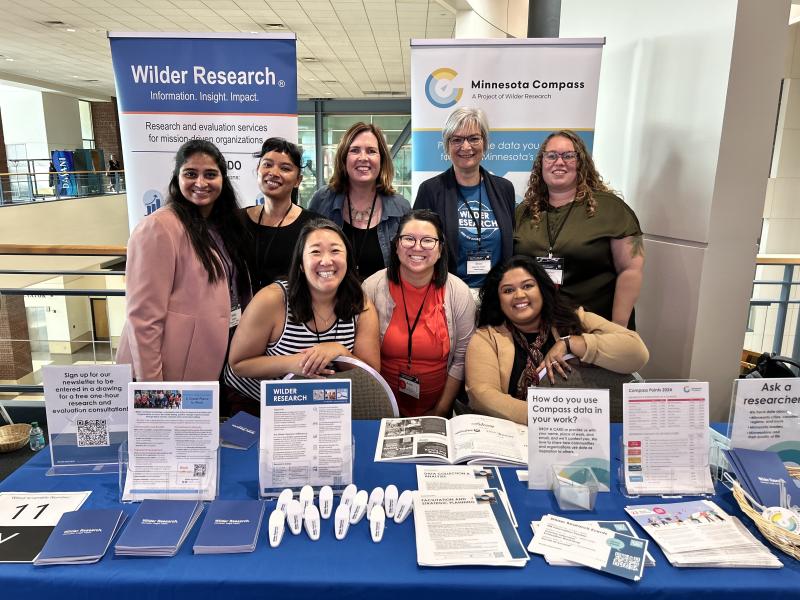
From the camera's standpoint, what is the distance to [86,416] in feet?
4.83

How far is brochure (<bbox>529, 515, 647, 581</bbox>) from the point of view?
113cm

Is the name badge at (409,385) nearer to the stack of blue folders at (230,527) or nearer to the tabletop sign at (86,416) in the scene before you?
the stack of blue folders at (230,527)

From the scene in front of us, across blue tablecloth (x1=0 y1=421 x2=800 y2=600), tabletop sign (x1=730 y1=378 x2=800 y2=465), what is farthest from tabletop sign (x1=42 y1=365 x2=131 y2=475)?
tabletop sign (x1=730 y1=378 x2=800 y2=465)

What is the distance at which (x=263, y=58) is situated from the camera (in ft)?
9.55

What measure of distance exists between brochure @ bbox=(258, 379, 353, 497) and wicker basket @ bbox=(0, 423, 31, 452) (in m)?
2.43

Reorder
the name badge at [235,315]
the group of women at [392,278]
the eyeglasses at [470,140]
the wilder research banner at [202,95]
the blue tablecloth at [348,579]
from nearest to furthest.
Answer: the blue tablecloth at [348,579]
the group of women at [392,278]
the name badge at [235,315]
the eyeglasses at [470,140]
the wilder research banner at [202,95]

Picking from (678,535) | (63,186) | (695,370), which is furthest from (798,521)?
(63,186)

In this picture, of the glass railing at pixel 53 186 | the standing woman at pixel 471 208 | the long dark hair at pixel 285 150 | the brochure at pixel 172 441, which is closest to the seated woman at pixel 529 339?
the standing woman at pixel 471 208

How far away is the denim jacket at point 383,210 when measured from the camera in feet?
8.37

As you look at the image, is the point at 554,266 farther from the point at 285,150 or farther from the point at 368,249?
the point at 285,150

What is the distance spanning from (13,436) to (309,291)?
7.37 ft

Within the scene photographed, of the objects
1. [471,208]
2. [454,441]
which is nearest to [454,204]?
[471,208]

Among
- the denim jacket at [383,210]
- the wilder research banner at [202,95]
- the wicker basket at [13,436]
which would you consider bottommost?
the wicker basket at [13,436]

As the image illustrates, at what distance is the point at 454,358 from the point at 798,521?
1284 mm
